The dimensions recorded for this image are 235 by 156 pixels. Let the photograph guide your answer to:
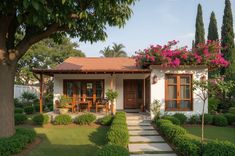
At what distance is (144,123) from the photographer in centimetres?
1302

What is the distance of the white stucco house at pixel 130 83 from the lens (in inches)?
556

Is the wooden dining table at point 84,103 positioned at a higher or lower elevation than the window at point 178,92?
lower

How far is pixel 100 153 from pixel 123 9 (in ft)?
13.9

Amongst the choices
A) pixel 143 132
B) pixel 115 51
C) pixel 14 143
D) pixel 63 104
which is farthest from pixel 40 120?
pixel 115 51

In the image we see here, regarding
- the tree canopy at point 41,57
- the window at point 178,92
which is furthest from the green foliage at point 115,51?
the window at point 178,92

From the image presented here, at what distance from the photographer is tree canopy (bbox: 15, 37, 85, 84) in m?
31.6

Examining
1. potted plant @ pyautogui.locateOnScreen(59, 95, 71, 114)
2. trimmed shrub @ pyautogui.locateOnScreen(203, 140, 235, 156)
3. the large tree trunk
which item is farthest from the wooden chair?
trimmed shrub @ pyautogui.locateOnScreen(203, 140, 235, 156)

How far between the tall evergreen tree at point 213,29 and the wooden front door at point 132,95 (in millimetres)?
12959

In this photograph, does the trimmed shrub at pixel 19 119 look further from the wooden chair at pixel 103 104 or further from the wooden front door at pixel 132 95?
the wooden front door at pixel 132 95

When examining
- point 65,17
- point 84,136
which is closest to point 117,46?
point 84,136

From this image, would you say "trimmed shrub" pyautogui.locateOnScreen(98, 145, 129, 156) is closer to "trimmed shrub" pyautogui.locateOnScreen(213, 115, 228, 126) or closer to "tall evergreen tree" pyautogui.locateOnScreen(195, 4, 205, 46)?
"trimmed shrub" pyautogui.locateOnScreen(213, 115, 228, 126)

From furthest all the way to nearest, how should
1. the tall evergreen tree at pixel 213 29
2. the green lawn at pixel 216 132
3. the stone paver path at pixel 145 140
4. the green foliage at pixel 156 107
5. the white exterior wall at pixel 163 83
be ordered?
the tall evergreen tree at pixel 213 29, the white exterior wall at pixel 163 83, the green foliage at pixel 156 107, the green lawn at pixel 216 132, the stone paver path at pixel 145 140

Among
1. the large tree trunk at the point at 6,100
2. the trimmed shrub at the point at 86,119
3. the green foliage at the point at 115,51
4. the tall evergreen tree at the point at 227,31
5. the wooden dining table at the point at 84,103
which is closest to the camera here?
the large tree trunk at the point at 6,100

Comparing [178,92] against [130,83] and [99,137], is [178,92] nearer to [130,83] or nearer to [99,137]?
[130,83]
